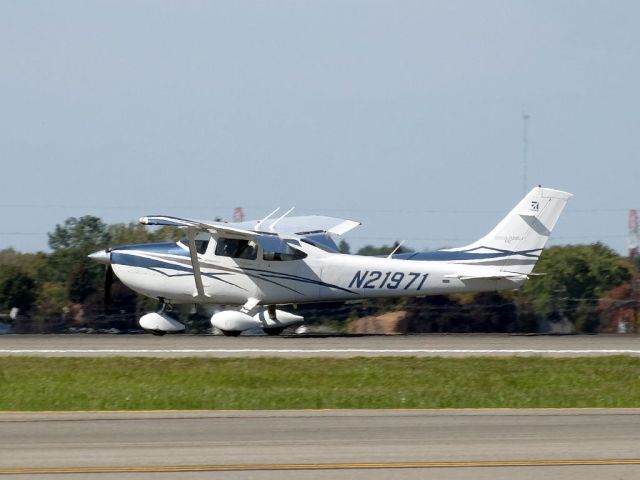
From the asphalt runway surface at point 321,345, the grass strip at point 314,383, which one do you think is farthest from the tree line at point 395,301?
the grass strip at point 314,383

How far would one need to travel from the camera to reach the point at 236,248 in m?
27.0

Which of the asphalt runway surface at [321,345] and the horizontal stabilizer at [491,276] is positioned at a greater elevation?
the horizontal stabilizer at [491,276]

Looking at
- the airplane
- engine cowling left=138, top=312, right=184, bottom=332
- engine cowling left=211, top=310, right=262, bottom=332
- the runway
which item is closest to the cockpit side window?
the airplane

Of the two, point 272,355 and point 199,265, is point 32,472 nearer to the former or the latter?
point 272,355

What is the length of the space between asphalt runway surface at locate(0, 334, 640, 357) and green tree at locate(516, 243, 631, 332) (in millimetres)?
4115

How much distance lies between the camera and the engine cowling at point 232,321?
1040 inches

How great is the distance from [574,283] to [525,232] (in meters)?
9.79

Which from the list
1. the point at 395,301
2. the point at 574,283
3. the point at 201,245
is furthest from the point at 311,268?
the point at 574,283

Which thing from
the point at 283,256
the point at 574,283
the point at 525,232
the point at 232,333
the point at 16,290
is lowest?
the point at 232,333

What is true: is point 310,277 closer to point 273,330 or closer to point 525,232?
point 273,330

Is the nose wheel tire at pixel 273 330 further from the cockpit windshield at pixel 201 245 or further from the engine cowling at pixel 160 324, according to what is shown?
the cockpit windshield at pixel 201 245

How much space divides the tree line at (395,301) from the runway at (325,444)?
597 inches

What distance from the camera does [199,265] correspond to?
26.9 metres

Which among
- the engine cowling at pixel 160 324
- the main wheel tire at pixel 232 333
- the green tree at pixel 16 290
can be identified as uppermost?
the green tree at pixel 16 290
